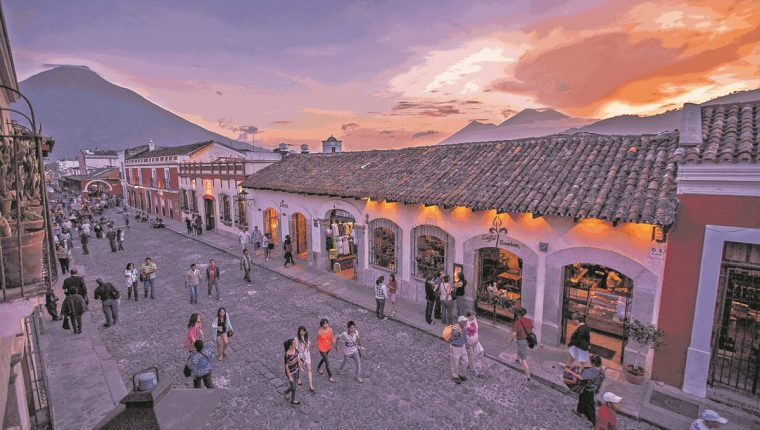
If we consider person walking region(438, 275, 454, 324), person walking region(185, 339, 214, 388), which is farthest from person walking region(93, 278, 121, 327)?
person walking region(438, 275, 454, 324)

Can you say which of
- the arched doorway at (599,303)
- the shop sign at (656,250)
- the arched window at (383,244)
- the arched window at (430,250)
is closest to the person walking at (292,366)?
the arched window at (430,250)

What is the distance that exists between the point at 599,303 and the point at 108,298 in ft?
49.8

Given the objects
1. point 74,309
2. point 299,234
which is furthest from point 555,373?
point 299,234

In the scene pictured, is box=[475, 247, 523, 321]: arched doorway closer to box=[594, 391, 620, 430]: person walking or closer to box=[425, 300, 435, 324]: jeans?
box=[425, 300, 435, 324]: jeans

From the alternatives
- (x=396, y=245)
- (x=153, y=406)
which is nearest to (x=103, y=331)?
(x=396, y=245)

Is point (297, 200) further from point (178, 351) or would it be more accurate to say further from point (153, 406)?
point (153, 406)

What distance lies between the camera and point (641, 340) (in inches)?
325

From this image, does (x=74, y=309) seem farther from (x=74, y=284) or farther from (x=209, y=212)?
(x=209, y=212)

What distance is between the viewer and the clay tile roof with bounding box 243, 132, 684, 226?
8594 mm

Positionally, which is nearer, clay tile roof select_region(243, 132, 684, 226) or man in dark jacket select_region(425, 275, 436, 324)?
clay tile roof select_region(243, 132, 684, 226)

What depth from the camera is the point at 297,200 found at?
18969 millimetres

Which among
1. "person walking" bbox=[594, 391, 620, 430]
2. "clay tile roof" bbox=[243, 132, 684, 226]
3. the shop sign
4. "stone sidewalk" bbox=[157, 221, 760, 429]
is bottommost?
"stone sidewalk" bbox=[157, 221, 760, 429]

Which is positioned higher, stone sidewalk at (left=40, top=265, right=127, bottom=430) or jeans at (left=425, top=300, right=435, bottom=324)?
jeans at (left=425, top=300, right=435, bottom=324)

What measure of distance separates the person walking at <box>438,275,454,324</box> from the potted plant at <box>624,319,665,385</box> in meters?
4.75
